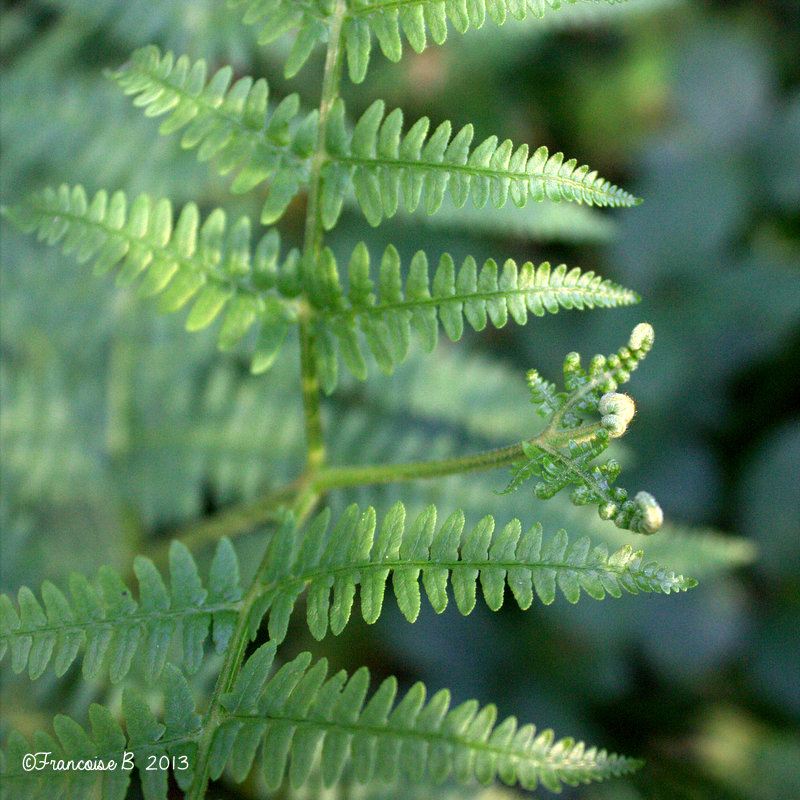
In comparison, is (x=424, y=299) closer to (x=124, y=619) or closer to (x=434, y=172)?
(x=434, y=172)

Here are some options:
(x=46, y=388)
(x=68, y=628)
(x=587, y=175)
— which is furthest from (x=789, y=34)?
(x=68, y=628)

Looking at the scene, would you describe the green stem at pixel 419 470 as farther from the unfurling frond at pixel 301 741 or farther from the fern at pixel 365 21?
the fern at pixel 365 21

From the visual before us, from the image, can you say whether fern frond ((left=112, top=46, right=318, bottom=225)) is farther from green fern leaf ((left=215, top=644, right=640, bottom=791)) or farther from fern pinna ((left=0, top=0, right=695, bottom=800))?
green fern leaf ((left=215, top=644, right=640, bottom=791))

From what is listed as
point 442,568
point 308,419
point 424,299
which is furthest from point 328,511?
point 424,299

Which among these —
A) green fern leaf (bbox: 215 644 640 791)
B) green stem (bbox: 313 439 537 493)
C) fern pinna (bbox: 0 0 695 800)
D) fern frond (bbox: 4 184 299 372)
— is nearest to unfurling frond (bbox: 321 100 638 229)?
fern pinna (bbox: 0 0 695 800)

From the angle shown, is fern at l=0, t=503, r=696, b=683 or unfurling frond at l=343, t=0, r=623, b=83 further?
unfurling frond at l=343, t=0, r=623, b=83

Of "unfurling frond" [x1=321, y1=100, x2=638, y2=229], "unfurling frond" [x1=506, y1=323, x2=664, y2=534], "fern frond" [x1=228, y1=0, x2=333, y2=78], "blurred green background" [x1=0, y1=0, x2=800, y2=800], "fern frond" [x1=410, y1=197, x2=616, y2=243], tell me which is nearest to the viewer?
"unfurling frond" [x1=506, y1=323, x2=664, y2=534]

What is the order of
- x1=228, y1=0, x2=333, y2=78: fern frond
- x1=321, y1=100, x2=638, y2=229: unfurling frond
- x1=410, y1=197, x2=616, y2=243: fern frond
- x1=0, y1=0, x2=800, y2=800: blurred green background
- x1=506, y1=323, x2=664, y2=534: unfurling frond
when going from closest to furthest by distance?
1. x1=506, y1=323, x2=664, y2=534: unfurling frond
2. x1=321, y1=100, x2=638, y2=229: unfurling frond
3. x1=228, y1=0, x2=333, y2=78: fern frond
4. x1=410, y1=197, x2=616, y2=243: fern frond
5. x1=0, y1=0, x2=800, y2=800: blurred green background

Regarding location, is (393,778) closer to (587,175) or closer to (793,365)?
(587,175)
